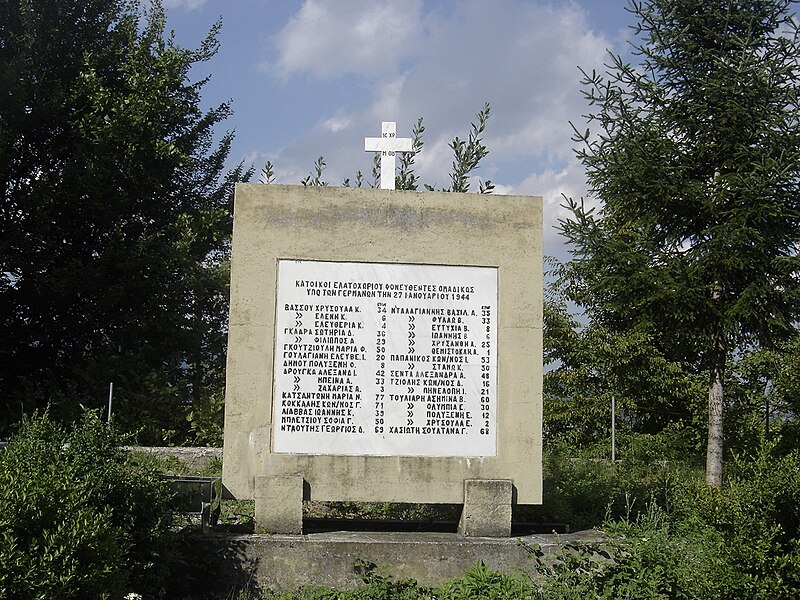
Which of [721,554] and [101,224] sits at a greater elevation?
[101,224]

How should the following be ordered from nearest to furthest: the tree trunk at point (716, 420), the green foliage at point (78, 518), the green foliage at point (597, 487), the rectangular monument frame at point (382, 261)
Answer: the green foliage at point (78, 518) < the rectangular monument frame at point (382, 261) < the green foliage at point (597, 487) < the tree trunk at point (716, 420)

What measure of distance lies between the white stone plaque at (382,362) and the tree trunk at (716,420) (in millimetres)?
4243

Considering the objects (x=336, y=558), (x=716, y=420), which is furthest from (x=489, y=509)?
(x=716, y=420)

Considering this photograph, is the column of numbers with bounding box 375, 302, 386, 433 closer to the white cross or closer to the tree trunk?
the white cross

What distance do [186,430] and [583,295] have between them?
7.63 meters

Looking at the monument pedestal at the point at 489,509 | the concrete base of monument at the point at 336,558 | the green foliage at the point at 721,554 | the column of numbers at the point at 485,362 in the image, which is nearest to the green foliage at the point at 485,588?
the green foliage at the point at 721,554

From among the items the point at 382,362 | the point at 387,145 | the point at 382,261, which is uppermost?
the point at 387,145

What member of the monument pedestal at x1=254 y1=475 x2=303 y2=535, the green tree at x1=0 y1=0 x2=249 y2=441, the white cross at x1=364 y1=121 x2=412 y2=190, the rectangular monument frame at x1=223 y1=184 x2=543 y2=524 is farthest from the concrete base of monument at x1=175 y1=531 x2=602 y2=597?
the green tree at x1=0 y1=0 x2=249 y2=441

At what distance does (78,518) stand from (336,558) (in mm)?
2733

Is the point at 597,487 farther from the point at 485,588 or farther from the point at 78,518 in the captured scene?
the point at 78,518

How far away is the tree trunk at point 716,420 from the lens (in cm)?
1064

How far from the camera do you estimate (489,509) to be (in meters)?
7.71

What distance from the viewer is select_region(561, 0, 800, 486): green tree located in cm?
1038

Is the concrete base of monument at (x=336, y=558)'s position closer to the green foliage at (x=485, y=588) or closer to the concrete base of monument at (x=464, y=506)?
the concrete base of monument at (x=464, y=506)
